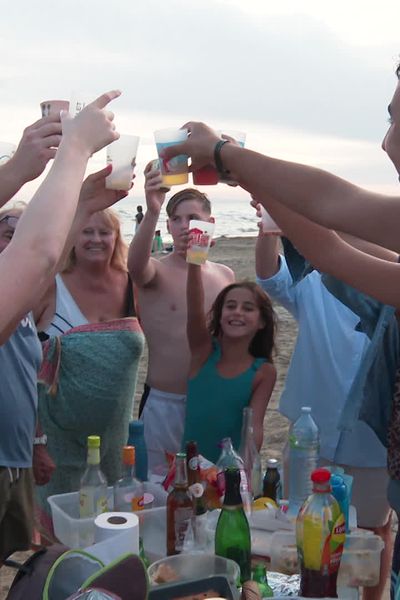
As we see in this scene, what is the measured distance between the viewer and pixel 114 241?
13.3 ft

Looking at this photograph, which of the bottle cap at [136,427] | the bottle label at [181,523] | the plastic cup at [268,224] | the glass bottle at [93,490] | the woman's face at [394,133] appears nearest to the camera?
the woman's face at [394,133]

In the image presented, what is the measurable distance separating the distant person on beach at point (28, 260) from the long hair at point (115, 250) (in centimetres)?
65

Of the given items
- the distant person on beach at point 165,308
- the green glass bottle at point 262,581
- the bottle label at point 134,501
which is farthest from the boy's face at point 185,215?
the green glass bottle at point 262,581

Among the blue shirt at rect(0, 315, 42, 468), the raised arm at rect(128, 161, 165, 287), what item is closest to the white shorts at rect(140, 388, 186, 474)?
the raised arm at rect(128, 161, 165, 287)

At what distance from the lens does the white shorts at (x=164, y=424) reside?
12.7 ft

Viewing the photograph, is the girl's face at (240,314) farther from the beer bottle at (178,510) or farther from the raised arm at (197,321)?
the beer bottle at (178,510)

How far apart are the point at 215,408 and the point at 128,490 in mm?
1075

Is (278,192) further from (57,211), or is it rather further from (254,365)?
(254,365)

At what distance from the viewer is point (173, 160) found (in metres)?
2.53

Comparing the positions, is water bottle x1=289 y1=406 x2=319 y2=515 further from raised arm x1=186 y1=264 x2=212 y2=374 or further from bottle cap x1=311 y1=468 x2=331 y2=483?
A: raised arm x1=186 y1=264 x2=212 y2=374

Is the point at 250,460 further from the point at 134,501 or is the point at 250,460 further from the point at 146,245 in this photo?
the point at 146,245

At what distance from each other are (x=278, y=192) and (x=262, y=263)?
1.43m

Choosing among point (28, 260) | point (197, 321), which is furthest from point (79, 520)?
point (197, 321)

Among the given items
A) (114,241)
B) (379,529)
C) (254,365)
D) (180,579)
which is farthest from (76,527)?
(114,241)
